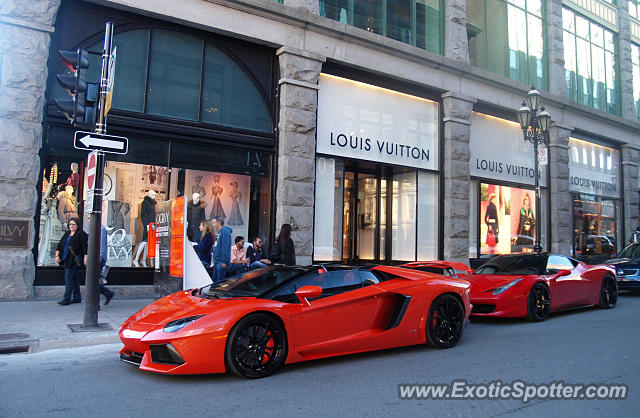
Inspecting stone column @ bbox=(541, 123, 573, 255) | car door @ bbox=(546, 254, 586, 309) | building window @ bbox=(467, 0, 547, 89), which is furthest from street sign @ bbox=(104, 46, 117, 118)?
stone column @ bbox=(541, 123, 573, 255)

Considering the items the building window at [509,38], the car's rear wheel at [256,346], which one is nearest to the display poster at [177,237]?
the car's rear wheel at [256,346]

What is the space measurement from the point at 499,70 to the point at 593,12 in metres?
8.66

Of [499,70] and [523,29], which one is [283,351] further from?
[523,29]

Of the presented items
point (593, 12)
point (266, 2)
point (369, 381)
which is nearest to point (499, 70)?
point (593, 12)

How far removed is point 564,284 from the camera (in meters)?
9.98

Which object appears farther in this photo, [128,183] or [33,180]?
[128,183]

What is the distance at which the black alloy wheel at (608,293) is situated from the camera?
11.0 meters

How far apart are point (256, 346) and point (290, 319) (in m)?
0.47

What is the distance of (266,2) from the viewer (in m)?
13.0

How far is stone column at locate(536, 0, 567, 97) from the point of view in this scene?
20984 millimetres

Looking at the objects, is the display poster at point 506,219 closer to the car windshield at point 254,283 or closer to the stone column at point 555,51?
the stone column at point 555,51

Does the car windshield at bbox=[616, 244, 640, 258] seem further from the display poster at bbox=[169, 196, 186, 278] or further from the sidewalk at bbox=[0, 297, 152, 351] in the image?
the sidewalk at bbox=[0, 297, 152, 351]

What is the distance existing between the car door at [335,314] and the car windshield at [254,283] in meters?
0.30

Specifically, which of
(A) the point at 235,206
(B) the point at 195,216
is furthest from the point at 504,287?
(B) the point at 195,216
